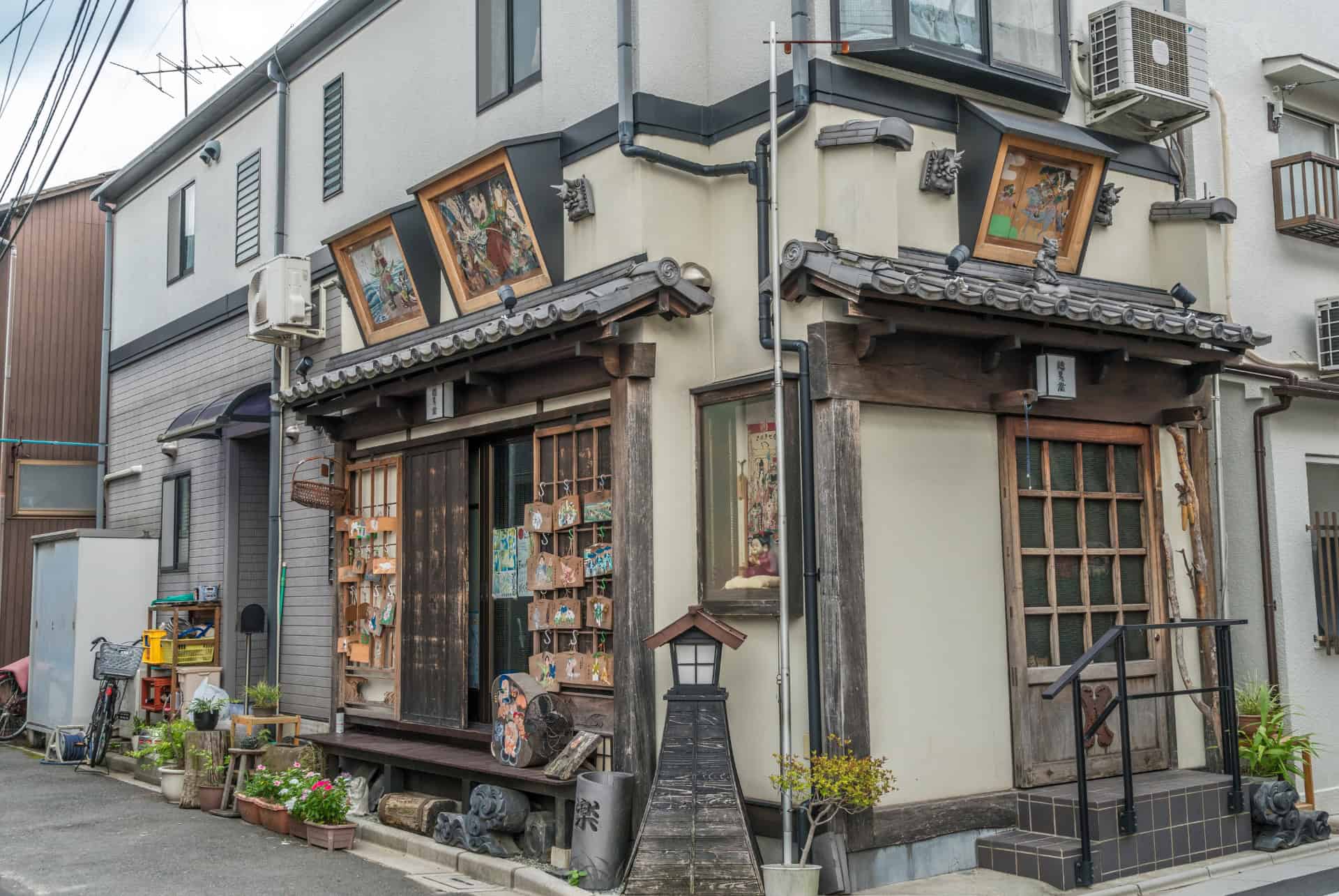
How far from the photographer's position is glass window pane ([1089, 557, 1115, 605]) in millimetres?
9570

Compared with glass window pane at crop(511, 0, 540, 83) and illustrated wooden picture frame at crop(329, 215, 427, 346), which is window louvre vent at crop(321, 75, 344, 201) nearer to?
illustrated wooden picture frame at crop(329, 215, 427, 346)

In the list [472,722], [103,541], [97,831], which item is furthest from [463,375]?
[103,541]

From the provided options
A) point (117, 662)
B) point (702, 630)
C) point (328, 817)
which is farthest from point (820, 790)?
point (117, 662)

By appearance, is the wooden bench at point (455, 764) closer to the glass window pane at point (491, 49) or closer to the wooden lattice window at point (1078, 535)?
the wooden lattice window at point (1078, 535)

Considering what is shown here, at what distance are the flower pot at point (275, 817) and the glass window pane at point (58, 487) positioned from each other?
1021 cm

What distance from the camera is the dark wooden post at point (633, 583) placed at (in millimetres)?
8656

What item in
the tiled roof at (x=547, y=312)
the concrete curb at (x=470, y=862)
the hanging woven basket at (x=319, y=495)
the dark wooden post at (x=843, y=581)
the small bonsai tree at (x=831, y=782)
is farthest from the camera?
the hanging woven basket at (x=319, y=495)

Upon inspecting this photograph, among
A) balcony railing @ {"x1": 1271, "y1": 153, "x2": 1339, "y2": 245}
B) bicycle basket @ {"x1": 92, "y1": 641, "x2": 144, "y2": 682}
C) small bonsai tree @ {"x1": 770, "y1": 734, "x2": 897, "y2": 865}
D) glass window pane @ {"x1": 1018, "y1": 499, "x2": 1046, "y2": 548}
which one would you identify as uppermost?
balcony railing @ {"x1": 1271, "y1": 153, "x2": 1339, "y2": 245}

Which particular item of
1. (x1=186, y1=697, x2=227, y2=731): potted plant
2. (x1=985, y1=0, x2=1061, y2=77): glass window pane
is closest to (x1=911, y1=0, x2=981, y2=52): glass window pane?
(x1=985, y1=0, x2=1061, y2=77): glass window pane

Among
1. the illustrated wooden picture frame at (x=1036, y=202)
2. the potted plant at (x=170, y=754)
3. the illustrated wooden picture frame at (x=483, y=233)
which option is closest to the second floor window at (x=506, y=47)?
the illustrated wooden picture frame at (x=483, y=233)

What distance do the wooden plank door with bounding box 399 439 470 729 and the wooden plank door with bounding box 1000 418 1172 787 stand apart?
448 cm

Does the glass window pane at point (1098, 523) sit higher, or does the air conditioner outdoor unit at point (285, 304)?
the air conditioner outdoor unit at point (285, 304)

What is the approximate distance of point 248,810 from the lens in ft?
35.9

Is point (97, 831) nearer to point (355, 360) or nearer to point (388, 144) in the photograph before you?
point (355, 360)
